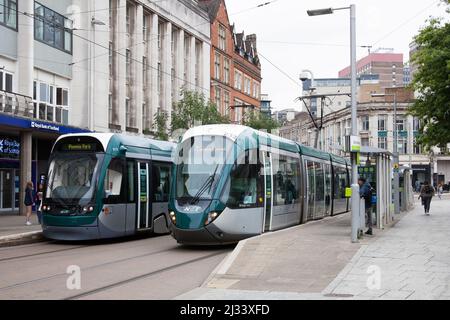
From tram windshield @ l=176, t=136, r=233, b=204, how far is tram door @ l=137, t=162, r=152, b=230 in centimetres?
317

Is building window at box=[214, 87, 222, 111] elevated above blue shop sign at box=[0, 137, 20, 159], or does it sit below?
above

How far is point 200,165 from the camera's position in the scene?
14992mm

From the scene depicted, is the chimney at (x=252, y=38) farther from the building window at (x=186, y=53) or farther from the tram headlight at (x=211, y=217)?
the tram headlight at (x=211, y=217)

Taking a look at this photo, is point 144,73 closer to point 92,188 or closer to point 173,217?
point 92,188

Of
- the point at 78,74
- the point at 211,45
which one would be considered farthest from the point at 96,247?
the point at 211,45

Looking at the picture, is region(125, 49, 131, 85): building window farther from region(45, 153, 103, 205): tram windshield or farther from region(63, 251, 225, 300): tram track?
region(63, 251, 225, 300): tram track

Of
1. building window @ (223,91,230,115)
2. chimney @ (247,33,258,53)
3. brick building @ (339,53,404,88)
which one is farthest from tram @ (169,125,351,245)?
brick building @ (339,53,404,88)

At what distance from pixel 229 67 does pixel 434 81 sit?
34.9 m

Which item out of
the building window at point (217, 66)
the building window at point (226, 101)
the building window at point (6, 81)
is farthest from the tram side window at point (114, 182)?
the building window at point (226, 101)

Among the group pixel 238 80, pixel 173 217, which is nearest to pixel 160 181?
pixel 173 217

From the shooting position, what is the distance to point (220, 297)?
348 inches

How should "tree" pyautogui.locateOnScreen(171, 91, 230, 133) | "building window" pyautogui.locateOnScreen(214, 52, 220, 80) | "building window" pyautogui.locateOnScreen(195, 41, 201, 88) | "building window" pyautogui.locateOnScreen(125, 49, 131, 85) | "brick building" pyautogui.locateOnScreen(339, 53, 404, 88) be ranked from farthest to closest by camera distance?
"brick building" pyautogui.locateOnScreen(339, 53, 404, 88)
"building window" pyautogui.locateOnScreen(214, 52, 220, 80)
"building window" pyautogui.locateOnScreen(195, 41, 201, 88)
"building window" pyautogui.locateOnScreen(125, 49, 131, 85)
"tree" pyautogui.locateOnScreen(171, 91, 230, 133)

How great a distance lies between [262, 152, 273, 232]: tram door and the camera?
53.6 ft
